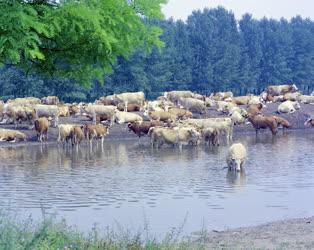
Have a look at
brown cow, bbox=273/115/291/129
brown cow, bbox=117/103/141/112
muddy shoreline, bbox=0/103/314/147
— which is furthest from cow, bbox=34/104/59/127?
brown cow, bbox=273/115/291/129

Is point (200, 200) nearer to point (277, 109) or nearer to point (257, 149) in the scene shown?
point (257, 149)

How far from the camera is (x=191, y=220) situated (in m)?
16.8

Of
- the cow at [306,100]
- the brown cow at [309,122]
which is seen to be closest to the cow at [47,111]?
the brown cow at [309,122]

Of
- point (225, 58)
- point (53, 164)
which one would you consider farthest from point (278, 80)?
point (53, 164)

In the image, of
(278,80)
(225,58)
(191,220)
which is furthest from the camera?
(278,80)

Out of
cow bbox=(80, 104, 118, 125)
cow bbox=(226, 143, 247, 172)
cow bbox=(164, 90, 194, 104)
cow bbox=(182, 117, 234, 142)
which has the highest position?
cow bbox=(164, 90, 194, 104)

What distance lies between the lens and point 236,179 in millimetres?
24297

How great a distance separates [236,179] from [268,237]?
408 inches

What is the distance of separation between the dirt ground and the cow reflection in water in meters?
6.58

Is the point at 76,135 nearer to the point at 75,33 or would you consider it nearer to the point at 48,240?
the point at 75,33

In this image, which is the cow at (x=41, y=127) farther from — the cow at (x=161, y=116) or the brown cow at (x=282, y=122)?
the brown cow at (x=282, y=122)

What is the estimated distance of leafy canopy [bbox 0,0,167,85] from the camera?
381 inches

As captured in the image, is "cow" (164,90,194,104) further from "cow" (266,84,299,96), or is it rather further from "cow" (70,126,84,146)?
"cow" (70,126,84,146)

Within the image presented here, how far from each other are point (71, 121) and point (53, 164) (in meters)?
16.8
